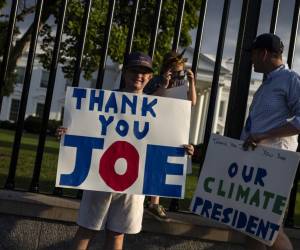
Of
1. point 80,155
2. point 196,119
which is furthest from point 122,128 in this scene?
point 196,119

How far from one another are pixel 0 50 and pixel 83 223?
12921 millimetres

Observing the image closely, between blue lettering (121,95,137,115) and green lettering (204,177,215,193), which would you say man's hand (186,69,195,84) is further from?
green lettering (204,177,215,193)

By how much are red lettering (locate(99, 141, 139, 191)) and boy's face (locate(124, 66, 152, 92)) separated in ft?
1.24

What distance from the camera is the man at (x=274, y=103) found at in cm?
346

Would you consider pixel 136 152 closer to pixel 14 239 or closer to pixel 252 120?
pixel 252 120

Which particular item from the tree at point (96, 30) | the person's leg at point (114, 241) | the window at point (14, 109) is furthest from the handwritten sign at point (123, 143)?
the window at point (14, 109)

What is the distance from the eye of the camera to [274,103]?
11.6 feet

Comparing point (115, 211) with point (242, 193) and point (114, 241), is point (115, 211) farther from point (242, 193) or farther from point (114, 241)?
point (242, 193)

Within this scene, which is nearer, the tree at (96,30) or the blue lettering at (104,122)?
the blue lettering at (104,122)

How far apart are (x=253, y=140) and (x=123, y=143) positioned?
85cm

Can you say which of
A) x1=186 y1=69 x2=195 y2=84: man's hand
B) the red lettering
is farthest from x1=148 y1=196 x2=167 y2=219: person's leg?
x1=186 y1=69 x2=195 y2=84: man's hand

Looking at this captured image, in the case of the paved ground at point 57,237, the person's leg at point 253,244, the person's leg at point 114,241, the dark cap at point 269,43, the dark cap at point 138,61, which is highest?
the dark cap at point 269,43

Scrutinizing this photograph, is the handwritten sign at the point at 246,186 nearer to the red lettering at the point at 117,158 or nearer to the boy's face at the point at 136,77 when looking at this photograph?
the red lettering at the point at 117,158

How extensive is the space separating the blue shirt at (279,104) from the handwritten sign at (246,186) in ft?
0.51
